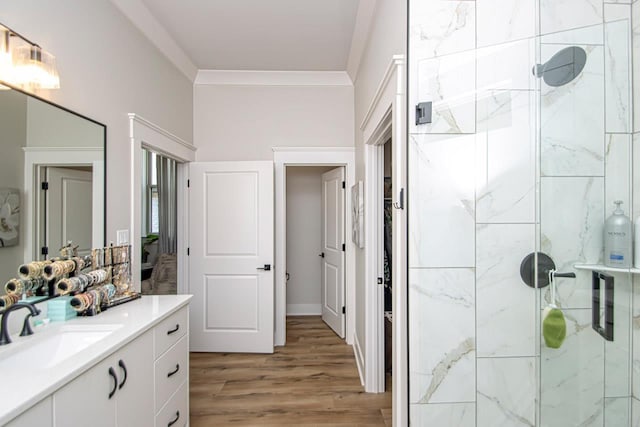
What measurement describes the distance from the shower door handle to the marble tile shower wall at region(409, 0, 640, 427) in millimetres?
85

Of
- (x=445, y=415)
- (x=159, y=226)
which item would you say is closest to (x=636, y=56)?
(x=445, y=415)

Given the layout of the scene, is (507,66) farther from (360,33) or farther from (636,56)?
(360,33)

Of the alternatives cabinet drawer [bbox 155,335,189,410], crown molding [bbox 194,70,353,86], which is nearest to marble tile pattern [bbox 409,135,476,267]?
cabinet drawer [bbox 155,335,189,410]

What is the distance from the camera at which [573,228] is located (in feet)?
3.65

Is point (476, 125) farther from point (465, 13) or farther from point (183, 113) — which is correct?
point (183, 113)

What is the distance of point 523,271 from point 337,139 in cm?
242

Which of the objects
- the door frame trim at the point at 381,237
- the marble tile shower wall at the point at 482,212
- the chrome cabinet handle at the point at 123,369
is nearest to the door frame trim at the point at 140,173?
the chrome cabinet handle at the point at 123,369

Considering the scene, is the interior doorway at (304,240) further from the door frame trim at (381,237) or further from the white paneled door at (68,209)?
the white paneled door at (68,209)

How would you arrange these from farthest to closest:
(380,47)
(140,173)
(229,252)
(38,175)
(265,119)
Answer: (265,119), (229,252), (140,173), (380,47), (38,175)

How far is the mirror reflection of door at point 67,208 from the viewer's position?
4.79ft

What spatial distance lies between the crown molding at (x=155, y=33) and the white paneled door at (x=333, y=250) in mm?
1912

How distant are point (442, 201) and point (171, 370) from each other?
1.63 m

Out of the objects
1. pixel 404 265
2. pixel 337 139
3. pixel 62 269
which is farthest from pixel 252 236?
pixel 404 265

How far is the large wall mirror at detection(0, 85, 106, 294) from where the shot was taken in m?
1.28
